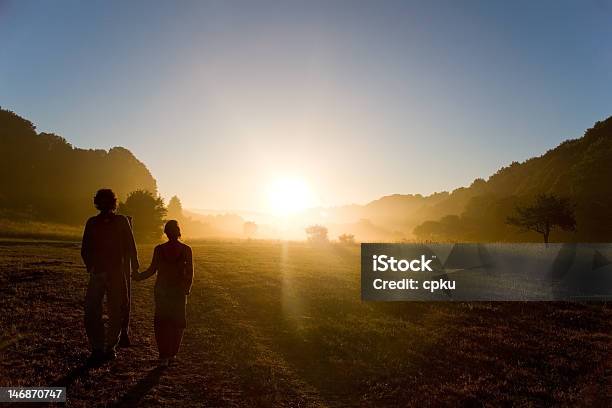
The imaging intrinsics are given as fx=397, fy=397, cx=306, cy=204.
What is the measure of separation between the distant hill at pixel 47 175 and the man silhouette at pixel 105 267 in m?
79.2

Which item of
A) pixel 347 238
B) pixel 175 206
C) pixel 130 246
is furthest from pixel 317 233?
pixel 130 246

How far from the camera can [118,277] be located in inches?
375

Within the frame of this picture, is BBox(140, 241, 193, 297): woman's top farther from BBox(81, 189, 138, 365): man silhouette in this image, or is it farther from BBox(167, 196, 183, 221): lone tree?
BBox(167, 196, 183, 221): lone tree

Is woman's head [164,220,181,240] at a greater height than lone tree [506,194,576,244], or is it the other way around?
lone tree [506,194,576,244]

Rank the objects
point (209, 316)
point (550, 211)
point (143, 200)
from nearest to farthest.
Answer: point (209, 316) → point (550, 211) → point (143, 200)

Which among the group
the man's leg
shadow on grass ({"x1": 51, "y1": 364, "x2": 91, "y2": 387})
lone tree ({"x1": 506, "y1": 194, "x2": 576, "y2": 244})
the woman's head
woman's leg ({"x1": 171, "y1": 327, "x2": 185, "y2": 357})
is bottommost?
shadow on grass ({"x1": 51, "y1": 364, "x2": 91, "y2": 387})

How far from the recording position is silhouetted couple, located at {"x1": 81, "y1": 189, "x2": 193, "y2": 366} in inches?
363

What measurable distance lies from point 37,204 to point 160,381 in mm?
99378

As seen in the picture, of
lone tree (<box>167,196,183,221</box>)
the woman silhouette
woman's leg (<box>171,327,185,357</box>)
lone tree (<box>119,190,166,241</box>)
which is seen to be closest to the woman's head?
the woman silhouette

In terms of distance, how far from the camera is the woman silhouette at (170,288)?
9891 millimetres

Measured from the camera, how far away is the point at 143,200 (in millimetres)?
68188

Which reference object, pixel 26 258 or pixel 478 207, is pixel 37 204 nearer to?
pixel 26 258

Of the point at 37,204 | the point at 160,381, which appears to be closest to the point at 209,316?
the point at 160,381

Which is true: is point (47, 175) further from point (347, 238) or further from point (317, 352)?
point (317, 352)
